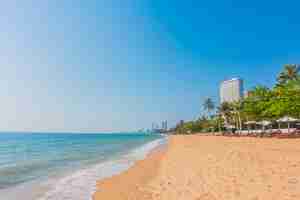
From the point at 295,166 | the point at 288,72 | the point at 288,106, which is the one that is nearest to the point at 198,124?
the point at 288,72

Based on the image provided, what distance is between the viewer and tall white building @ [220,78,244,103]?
139 metres

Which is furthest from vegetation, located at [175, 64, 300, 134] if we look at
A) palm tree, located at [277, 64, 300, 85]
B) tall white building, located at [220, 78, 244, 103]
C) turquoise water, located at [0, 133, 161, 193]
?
tall white building, located at [220, 78, 244, 103]

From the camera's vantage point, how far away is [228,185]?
21.9 feet

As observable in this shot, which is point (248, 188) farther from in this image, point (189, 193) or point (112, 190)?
point (112, 190)

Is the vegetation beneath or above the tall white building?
beneath

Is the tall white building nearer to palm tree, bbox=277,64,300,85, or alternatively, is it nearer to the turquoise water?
palm tree, bbox=277,64,300,85

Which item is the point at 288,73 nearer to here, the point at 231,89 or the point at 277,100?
the point at 277,100

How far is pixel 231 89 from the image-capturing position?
142750 millimetres

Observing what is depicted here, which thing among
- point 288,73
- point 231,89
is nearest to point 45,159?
point 288,73

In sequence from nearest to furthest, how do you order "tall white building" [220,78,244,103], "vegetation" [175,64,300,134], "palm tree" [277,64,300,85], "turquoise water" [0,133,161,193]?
"turquoise water" [0,133,161,193], "vegetation" [175,64,300,134], "palm tree" [277,64,300,85], "tall white building" [220,78,244,103]

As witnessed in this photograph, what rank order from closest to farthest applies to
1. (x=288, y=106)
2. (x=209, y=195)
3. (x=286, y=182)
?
(x=209, y=195), (x=286, y=182), (x=288, y=106)

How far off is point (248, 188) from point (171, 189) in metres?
2.07

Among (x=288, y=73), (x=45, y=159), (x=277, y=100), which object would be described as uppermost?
(x=288, y=73)

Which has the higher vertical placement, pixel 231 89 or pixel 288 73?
pixel 231 89
